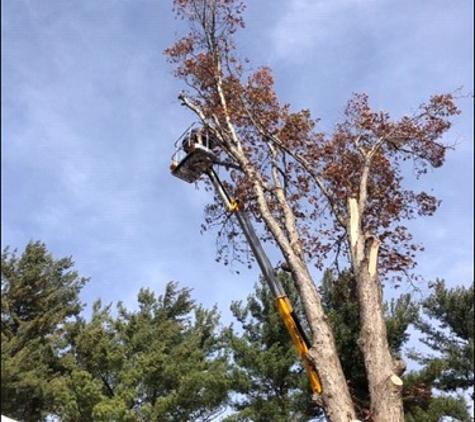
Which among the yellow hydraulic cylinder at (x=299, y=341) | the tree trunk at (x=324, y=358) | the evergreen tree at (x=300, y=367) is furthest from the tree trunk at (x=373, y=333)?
the evergreen tree at (x=300, y=367)

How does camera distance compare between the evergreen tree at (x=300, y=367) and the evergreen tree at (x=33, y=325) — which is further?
the evergreen tree at (x=300, y=367)

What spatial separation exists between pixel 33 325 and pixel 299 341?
359cm

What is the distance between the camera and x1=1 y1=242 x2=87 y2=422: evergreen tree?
5.79 meters

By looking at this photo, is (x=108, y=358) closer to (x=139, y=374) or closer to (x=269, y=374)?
(x=139, y=374)

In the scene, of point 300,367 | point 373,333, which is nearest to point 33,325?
point 373,333

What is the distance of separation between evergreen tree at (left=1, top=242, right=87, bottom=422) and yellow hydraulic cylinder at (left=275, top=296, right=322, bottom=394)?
136 inches

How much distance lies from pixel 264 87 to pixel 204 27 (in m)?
→ 1.82

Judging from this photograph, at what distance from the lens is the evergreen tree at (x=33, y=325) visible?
19.0 feet

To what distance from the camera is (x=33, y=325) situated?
7305 millimetres

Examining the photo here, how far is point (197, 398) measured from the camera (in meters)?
11.7

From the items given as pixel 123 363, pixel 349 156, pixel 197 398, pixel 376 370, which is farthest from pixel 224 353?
pixel 376 370

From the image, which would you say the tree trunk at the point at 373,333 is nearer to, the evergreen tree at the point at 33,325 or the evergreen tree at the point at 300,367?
the evergreen tree at the point at 300,367

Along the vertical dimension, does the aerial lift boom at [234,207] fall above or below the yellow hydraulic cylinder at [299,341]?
above

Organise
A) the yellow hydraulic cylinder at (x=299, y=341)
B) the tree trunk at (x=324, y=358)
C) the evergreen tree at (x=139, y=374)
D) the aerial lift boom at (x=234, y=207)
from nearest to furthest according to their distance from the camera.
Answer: the tree trunk at (x=324, y=358), the yellow hydraulic cylinder at (x=299, y=341), the aerial lift boom at (x=234, y=207), the evergreen tree at (x=139, y=374)
